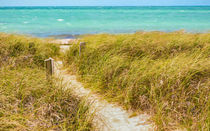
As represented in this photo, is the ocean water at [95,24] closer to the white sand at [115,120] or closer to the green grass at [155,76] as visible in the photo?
the green grass at [155,76]

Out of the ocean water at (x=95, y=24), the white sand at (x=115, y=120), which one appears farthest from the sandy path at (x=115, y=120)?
the ocean water at (x=95, y=24)

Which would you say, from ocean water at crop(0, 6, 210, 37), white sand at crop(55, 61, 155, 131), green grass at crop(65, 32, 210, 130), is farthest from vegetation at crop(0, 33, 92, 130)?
ocean water at crop(0, 6, 210, 37)

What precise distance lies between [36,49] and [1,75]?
2431 millimetres

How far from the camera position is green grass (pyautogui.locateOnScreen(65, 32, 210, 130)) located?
3.14m

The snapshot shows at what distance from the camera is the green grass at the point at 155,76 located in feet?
10.3

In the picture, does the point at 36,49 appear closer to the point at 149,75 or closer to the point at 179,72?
the point at 149,75

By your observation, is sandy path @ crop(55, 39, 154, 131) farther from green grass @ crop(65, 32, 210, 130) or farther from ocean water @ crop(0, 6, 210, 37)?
ocean water @ crop(0, 6, 210, 37)

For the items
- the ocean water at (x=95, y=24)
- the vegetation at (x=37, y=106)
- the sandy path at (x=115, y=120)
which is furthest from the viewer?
the ocean water at (x=95, y=24)

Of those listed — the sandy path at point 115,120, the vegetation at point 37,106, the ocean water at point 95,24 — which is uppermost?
the ocean water at point 95,24

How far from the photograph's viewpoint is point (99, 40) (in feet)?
18.0

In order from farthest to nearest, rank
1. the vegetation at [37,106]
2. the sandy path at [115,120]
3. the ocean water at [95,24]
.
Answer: the ocean water at [95,24] < the sandy path at [115,120] < the vegetation at [37,106]

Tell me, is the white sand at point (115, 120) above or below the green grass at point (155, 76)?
below

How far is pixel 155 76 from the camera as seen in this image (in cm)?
369

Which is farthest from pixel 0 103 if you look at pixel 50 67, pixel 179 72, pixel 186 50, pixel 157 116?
pixel 186 50
